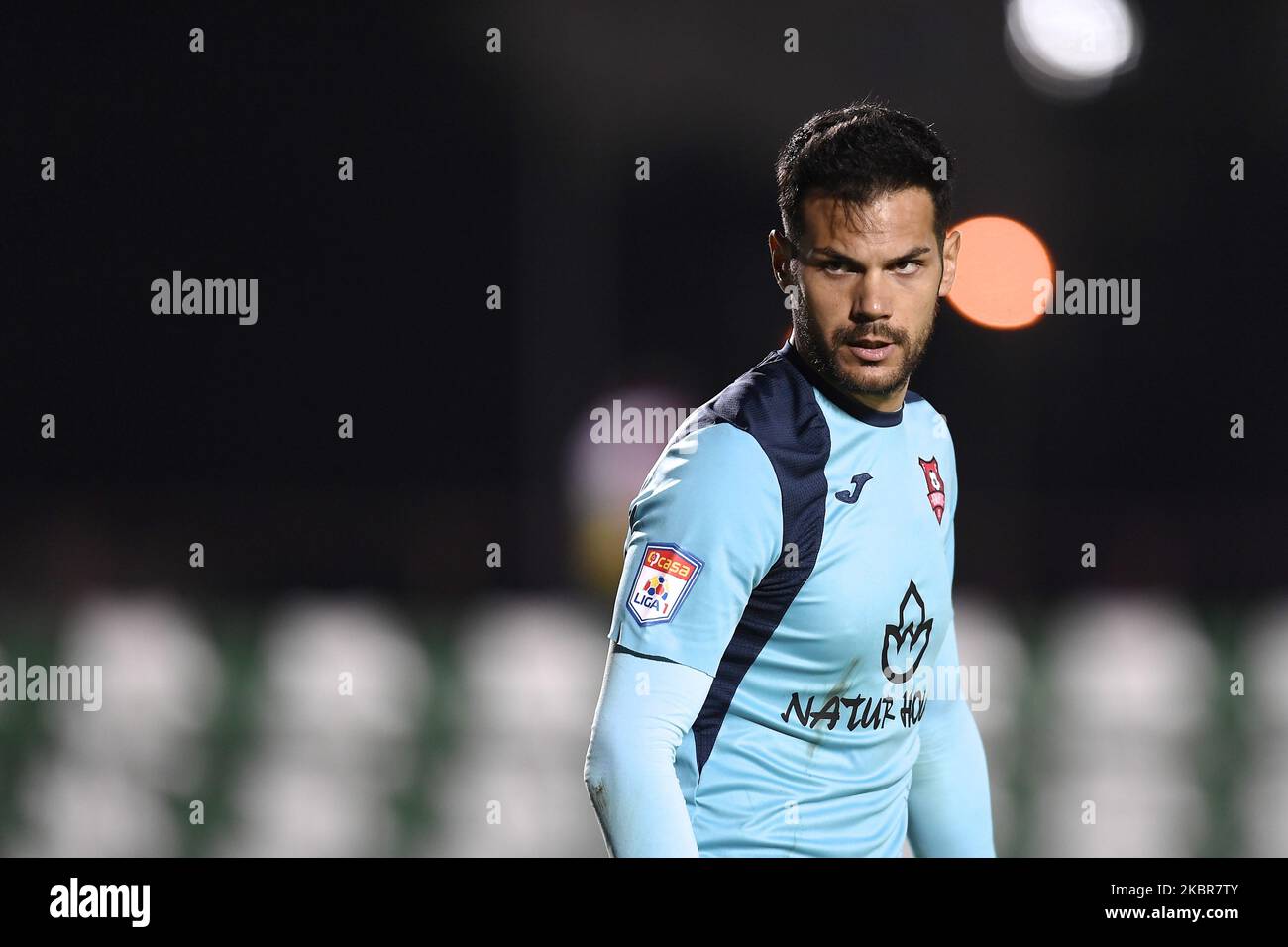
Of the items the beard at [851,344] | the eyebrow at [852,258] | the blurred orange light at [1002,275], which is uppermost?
the blurred orange light at [1002,275]

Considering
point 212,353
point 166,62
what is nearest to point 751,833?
point 212,353

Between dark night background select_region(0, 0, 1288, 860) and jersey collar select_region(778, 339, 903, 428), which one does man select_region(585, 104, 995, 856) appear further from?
dark night background select_region(0, 0, 1288, 860)

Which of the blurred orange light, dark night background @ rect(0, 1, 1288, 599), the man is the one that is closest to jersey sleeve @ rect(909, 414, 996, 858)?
the man

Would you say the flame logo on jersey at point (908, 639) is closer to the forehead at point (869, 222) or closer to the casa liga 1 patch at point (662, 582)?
the casa liga 1 patch at point (662, 582)

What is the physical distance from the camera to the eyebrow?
2.47 meters

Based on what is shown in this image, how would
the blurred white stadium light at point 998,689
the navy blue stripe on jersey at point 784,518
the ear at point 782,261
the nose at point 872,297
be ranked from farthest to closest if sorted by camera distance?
1. the blurred white stadium light at point 998,689
2. the ear at point 782,261
3. the nose at point 872,297
4. the navy blue stripe on jersey at point 784,518

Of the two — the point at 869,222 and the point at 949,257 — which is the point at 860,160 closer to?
the point at 869,222

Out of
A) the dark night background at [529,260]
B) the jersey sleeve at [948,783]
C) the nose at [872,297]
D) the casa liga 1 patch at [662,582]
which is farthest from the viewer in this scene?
the dark night background at [529,260]

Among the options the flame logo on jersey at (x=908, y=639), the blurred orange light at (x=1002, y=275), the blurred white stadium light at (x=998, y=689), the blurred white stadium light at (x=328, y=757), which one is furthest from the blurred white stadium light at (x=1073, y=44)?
the flame logo on jersey at (x=908, y=639)

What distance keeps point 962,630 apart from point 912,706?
3083mm

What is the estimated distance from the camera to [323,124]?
12.7 m

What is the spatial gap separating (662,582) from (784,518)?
274mm

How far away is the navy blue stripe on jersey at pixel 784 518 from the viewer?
2.30 m
